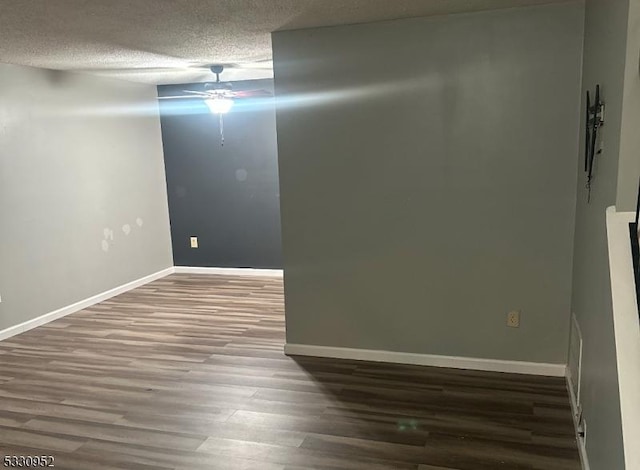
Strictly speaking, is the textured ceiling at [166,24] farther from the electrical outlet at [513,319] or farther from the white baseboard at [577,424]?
the white baseboard at [577,424]

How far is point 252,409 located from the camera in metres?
3.08

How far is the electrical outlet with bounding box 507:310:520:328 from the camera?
3395 millimetres

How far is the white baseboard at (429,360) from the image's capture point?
340 cm

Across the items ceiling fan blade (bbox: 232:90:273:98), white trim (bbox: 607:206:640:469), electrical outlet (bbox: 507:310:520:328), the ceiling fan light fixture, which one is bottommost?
electrical outlet (bbox: 507:310:520:328)

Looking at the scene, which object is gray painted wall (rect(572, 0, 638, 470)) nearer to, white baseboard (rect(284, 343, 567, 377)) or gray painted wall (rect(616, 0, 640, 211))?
gray painted wall (rect(616, 0, 640, 211))

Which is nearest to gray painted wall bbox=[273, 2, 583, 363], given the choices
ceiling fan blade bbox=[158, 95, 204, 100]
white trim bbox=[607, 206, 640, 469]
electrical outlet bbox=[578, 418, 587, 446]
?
electrical outlet bbox=[578, 418, 587, 446]

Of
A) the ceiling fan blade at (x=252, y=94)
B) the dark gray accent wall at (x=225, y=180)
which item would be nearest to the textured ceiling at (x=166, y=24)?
the ceiling fan blade at (x=252, y=94)

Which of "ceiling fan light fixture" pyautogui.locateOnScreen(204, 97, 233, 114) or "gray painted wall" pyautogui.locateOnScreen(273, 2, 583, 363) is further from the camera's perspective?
"ceiling fan light fixture" pyautogui.locateOnScreen(204, 97, 233, 114)

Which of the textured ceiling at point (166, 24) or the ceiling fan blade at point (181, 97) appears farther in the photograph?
the ceiling fan blade at point (181, 97)

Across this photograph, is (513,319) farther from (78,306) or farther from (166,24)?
(78,306)

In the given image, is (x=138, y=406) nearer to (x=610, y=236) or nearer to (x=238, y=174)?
(x=610, y=236)

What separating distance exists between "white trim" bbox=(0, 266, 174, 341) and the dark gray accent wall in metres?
0.56

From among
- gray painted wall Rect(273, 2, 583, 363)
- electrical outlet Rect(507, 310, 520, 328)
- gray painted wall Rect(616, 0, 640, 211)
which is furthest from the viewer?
electrical outlet Rect(507, 310, 520, 328)

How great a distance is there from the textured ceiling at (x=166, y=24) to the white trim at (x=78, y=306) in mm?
2210
